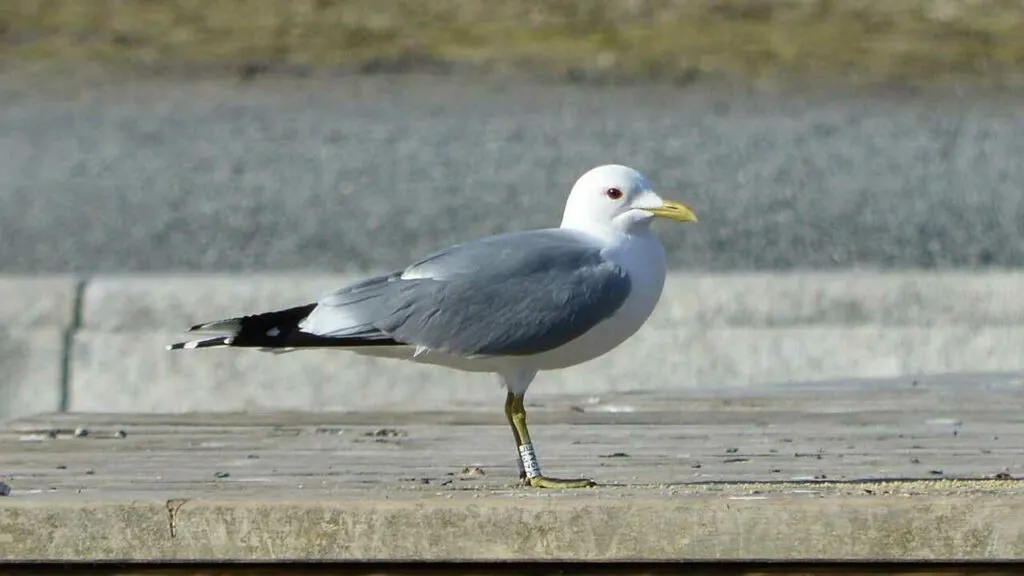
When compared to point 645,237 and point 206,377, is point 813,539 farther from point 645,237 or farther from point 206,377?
point 206,377

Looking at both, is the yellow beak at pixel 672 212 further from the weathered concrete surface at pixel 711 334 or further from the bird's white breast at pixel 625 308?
the weathered concrete surface at pixel 711 334

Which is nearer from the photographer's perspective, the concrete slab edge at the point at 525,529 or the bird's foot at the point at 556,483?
the concrete slab edge at the point at 525,529

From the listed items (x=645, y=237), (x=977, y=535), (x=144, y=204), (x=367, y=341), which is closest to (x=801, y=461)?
(x=645, y=237)

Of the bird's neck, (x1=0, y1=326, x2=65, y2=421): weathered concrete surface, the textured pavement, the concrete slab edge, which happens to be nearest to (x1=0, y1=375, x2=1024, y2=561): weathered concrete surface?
the concrete slab edge

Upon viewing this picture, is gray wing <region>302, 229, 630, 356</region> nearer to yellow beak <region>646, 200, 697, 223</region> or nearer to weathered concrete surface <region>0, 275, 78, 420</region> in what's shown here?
yellow beak <region>646, 200, 697, 223</region>

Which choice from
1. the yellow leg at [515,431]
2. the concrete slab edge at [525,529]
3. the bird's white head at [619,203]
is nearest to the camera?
the concrete slab edge at [525,529]

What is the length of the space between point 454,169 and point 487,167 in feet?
0.42

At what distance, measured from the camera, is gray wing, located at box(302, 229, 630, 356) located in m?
3.48

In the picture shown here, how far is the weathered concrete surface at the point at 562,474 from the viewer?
9.16 feet

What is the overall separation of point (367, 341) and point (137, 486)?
429mm

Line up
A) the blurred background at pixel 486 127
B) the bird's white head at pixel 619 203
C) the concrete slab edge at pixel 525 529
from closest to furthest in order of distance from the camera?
the concrete slab edge at pixel 525 529 → the bird's white head at pixel 619 203 → the blurred background at pixel 486 127

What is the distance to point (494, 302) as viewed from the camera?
138 inches

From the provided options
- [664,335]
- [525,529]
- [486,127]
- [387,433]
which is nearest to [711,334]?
[664,335]

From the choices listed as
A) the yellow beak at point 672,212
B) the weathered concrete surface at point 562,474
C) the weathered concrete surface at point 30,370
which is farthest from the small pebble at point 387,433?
the weathered concrete surface at point 30,370
